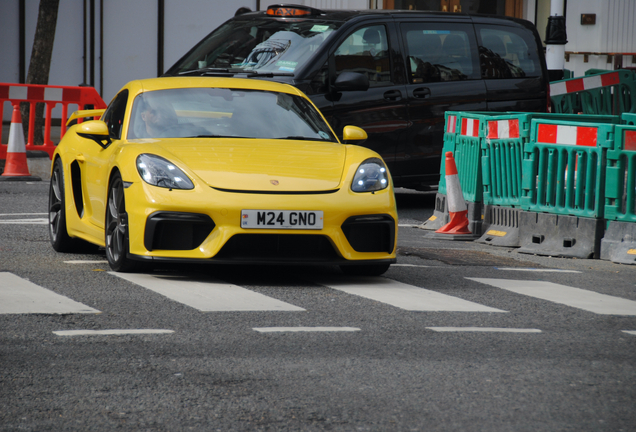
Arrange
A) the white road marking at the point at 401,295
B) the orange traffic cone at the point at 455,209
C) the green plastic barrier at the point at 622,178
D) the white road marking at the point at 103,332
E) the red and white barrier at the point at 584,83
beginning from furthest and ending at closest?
1. the red and white barrier at the point at 584,83
2. the orange traffic cone at the point at 455,209
3. the green plastic barrier at the point at 622,178
4. the white road marking at the point at 401,295
5. the white road marking at the point at 103,332

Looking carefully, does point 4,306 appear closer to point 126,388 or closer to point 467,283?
point 126,388

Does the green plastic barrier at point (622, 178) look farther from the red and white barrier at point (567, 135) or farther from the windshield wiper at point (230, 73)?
the windshield wiper at point (230, 73)

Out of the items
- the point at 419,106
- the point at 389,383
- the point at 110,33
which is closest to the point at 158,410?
the point at 389,383

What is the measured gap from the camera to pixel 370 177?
274 inches

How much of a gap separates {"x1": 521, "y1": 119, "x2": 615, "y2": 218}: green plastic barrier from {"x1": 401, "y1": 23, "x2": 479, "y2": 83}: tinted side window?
7.94 feet

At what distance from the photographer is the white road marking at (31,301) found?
5741 millimetres

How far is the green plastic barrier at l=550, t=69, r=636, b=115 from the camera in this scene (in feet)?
53.9

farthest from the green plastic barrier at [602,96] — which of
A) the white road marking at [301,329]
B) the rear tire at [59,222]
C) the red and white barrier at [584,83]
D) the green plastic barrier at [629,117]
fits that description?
the white road marking at [301,329]

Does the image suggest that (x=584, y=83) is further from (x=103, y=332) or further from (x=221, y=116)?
→ (x=103, y=332)

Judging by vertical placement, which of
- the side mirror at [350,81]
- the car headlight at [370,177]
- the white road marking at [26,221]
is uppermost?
the side mirror at [350,81]

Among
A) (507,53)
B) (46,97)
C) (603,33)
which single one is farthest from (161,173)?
(603,33)

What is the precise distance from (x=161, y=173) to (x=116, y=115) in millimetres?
1348

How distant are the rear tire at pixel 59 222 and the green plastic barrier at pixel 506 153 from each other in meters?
3.67

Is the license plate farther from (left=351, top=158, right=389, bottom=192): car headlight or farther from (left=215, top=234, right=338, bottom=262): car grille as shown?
(left=351, top=158, right=389, bottom=192): car headlight
